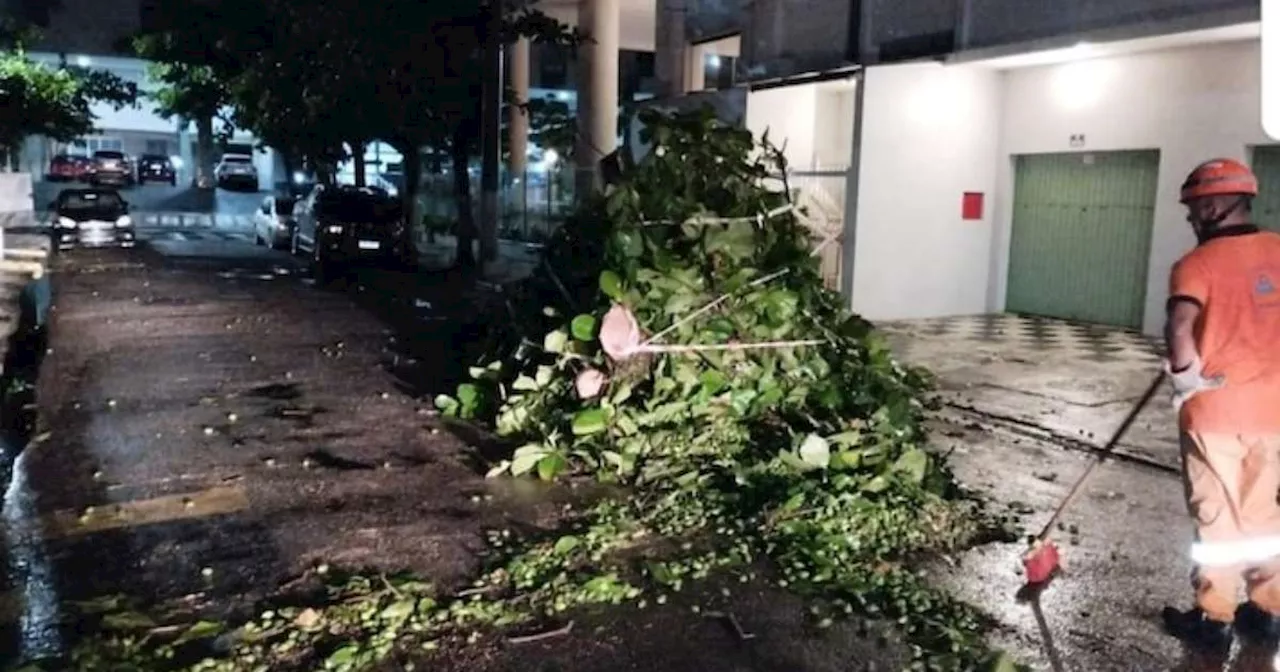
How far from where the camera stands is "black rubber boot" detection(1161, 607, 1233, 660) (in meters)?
4.41

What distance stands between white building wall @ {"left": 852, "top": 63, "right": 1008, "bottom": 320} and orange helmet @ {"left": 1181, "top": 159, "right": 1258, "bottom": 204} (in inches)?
375

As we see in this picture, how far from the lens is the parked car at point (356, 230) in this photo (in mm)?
20625

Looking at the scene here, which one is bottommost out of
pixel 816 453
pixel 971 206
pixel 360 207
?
pixel 816 453

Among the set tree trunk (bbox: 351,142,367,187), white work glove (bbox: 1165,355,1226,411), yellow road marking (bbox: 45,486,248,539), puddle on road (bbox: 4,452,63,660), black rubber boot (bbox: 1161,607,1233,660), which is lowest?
puddle on road (bbox: 4,452,63,660)

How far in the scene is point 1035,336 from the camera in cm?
1320

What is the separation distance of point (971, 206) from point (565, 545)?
36.0ft

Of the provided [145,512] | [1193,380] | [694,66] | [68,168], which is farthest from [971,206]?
[68,168]

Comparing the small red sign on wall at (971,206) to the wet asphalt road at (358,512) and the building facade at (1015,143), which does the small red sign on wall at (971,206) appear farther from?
the wet asphalt road at (358,512)

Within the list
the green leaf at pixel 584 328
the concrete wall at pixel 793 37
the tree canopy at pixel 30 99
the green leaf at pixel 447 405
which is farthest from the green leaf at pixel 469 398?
the tree canopy at pixel 30 99

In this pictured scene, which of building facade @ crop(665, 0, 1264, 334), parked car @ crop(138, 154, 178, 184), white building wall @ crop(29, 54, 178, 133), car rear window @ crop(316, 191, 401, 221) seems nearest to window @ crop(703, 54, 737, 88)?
building facade @ crop(665, 0, 1264, 334)

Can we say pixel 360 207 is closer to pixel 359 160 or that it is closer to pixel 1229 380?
pixel 359 160

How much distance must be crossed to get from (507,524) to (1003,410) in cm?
489

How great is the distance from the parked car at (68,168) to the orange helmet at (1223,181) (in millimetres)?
46830

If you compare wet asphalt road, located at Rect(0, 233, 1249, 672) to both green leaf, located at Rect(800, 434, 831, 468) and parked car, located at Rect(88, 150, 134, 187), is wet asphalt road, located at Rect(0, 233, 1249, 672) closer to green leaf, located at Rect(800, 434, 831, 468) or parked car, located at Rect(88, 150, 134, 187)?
green leaf, located at Rect(800, 434, 831, 468)
